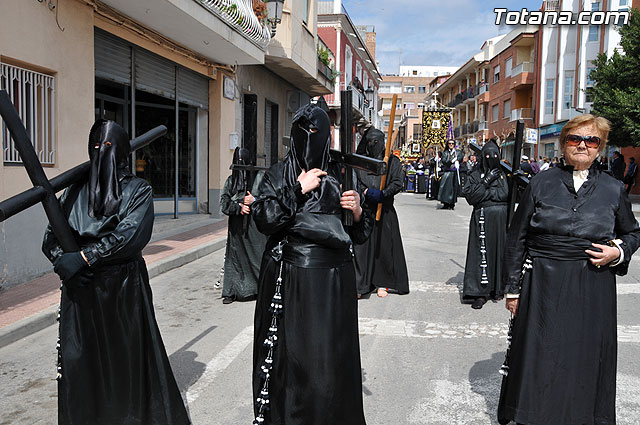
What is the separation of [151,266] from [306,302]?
19.2 ft

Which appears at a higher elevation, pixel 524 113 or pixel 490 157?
pixel 524 113

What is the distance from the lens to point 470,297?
6.81m

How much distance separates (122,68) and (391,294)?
675 cm

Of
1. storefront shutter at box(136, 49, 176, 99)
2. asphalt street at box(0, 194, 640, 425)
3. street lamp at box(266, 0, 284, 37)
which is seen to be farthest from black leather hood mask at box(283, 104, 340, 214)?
street lamp at box(266, 0, 284, 37)

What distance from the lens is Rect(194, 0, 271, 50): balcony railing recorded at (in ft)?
35.4

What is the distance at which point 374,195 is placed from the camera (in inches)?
253

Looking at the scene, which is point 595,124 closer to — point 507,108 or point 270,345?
point 270,345

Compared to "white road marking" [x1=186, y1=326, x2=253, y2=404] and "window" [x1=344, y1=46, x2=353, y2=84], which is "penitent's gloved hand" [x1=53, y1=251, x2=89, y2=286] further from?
"window" [x1=344, y1=46, x2=353, y2=84]

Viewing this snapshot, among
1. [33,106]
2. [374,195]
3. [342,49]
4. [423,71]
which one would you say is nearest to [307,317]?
[374,195]

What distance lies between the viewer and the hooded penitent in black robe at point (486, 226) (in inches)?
265

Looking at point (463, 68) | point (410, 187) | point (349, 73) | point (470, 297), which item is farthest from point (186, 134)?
point (463, 68)

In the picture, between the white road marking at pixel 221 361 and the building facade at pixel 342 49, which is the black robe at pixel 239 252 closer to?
the white road marking at pixel 221 361

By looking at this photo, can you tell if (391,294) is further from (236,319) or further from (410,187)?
(410,187)

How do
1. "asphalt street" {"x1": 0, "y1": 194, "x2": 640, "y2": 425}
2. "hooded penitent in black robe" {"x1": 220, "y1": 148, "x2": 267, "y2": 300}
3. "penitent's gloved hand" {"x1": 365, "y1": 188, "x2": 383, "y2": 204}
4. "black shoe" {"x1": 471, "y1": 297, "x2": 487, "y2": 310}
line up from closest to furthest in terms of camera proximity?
"asphalt street" {"x1": 0, "y1": 194, "x2": 640, "y2": 425} → "penitent's gloved hand" {"x1": 365, "y1": 188, "x2": 383, "y2": 204} → "black shoe" {"x1": 471, "y1": 297, "x2": 487, "y2": 310} → "hooded penitent in black robe" {"x1": 220, "y1": 148, "x2": 267, "y2": 300}
